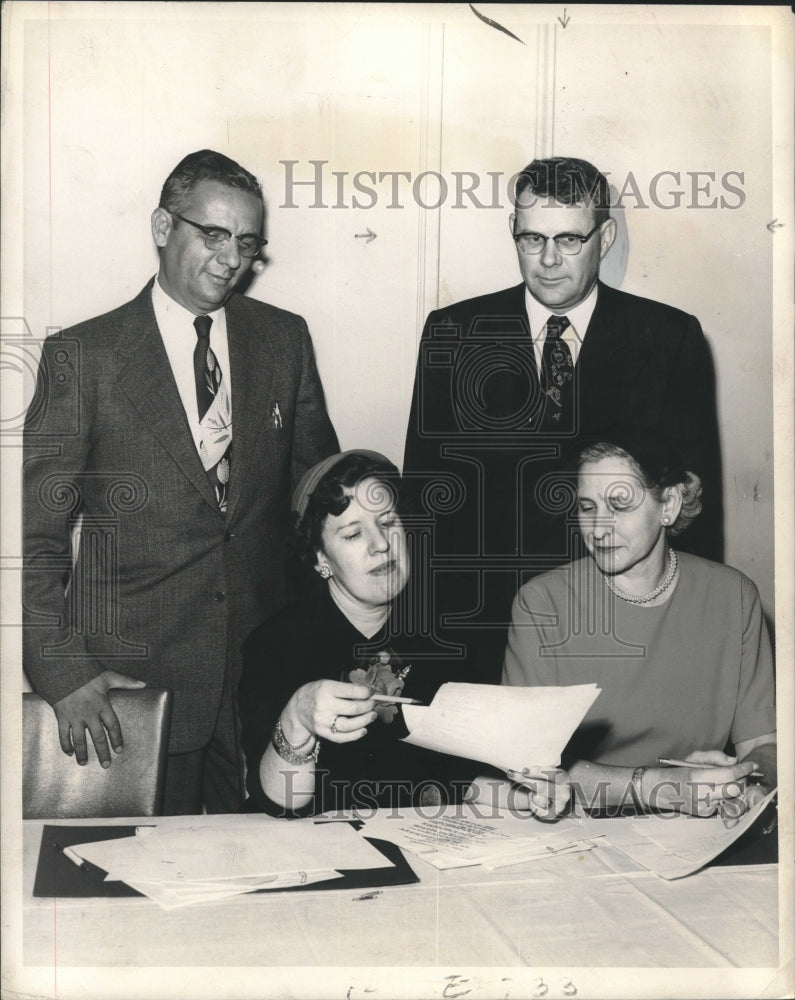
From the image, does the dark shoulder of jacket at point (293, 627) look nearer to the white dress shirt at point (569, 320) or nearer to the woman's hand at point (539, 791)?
the woman's hand at point (539, 791)

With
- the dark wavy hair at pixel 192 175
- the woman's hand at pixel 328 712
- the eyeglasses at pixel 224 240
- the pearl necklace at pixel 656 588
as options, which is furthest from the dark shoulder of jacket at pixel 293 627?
the dark wavy hair at pixel 192 175

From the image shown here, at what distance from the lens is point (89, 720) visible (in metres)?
2.40

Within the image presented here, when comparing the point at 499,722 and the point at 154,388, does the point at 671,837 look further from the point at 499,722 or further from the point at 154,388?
the point at 154,388

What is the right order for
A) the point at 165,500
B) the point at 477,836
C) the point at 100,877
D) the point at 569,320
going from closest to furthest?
the point at 100,877, the point at 477,836, the point at 165,500, the point at 569,320

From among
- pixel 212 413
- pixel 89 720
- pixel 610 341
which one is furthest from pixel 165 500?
pixel 610 341

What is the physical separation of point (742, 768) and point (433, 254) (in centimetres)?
129

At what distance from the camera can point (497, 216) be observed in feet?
8.09

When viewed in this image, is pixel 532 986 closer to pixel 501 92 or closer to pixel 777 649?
pixel 777 649

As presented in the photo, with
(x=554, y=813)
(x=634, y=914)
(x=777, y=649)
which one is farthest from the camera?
(x=777, y=649)

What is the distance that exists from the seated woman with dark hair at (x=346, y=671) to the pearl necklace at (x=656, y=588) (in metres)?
0.40

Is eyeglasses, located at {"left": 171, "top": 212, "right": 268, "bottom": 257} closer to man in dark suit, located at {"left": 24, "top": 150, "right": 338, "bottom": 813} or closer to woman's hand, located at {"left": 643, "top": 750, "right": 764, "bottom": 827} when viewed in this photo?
man in dark suit, located at {"left": 24, "top": 150, "right": 338, "bottom": 813}

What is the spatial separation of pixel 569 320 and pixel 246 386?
717 mm

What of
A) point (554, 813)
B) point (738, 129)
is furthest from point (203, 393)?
point (738, 129)

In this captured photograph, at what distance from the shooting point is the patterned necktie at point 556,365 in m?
2.48
